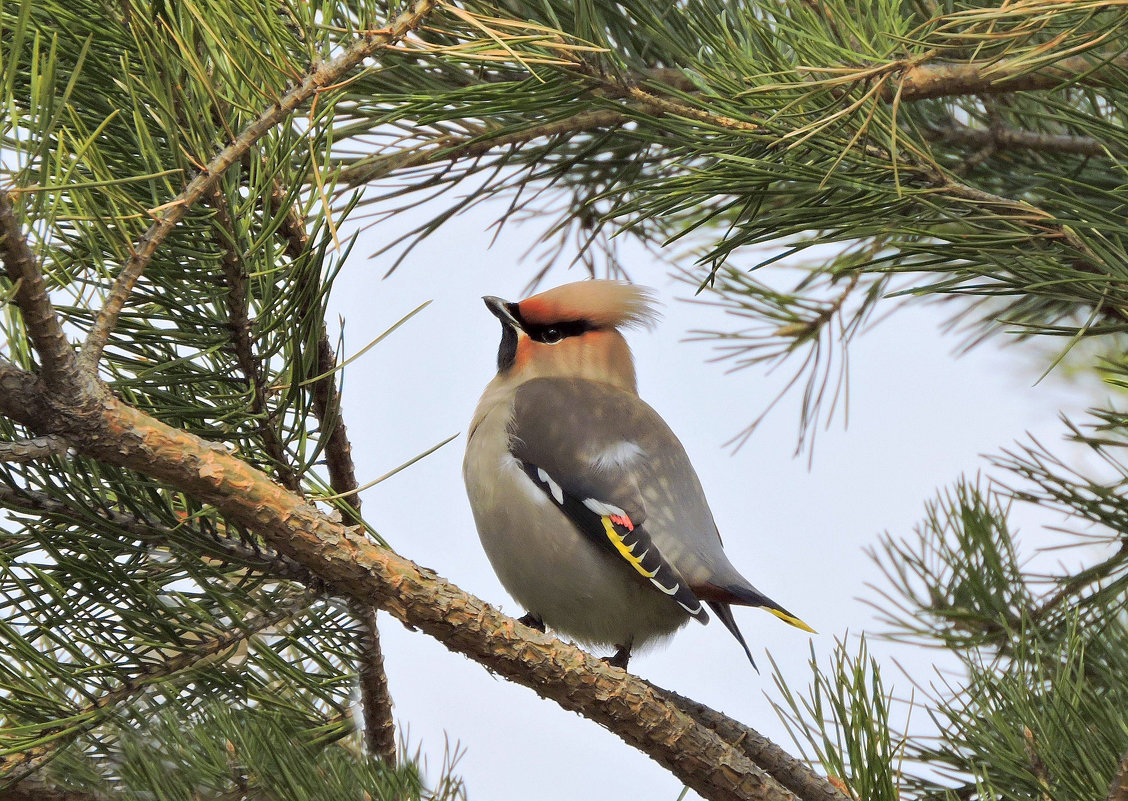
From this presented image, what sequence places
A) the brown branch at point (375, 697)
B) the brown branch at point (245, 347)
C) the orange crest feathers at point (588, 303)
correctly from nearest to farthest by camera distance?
the brown branch at point (245, 347)
the brown branch at point (375, 697)
the orange crest feathers at point (588, 303)

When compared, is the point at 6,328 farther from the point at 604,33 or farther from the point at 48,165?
the point at 604,33

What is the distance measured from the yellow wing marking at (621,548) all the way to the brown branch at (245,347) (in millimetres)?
820

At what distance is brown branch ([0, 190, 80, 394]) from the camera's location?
1.11m

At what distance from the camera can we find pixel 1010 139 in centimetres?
208

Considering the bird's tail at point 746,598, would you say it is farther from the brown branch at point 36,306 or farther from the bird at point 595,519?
the brown branch at point 36,306

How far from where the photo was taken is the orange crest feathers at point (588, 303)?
3.09 m

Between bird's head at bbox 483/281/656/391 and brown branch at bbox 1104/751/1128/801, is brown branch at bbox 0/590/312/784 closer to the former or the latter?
brown branch at bbox 1104/751/1128/801

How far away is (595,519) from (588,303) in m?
0.85

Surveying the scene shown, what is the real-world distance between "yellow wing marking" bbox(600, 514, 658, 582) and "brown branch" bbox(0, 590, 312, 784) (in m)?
0.72

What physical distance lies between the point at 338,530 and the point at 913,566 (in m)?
1.64

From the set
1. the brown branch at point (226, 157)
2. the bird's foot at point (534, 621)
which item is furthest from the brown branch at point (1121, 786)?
the bird's foot at point (534, 621)

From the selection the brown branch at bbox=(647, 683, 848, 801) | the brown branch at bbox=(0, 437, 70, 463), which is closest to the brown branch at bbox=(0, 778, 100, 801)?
the brown branch at bbox=(0, 437, 70, 463)

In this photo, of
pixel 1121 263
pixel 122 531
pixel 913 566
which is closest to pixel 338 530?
pixel 122 531

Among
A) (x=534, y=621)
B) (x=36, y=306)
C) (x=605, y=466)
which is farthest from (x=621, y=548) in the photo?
(x=36, y=306)
